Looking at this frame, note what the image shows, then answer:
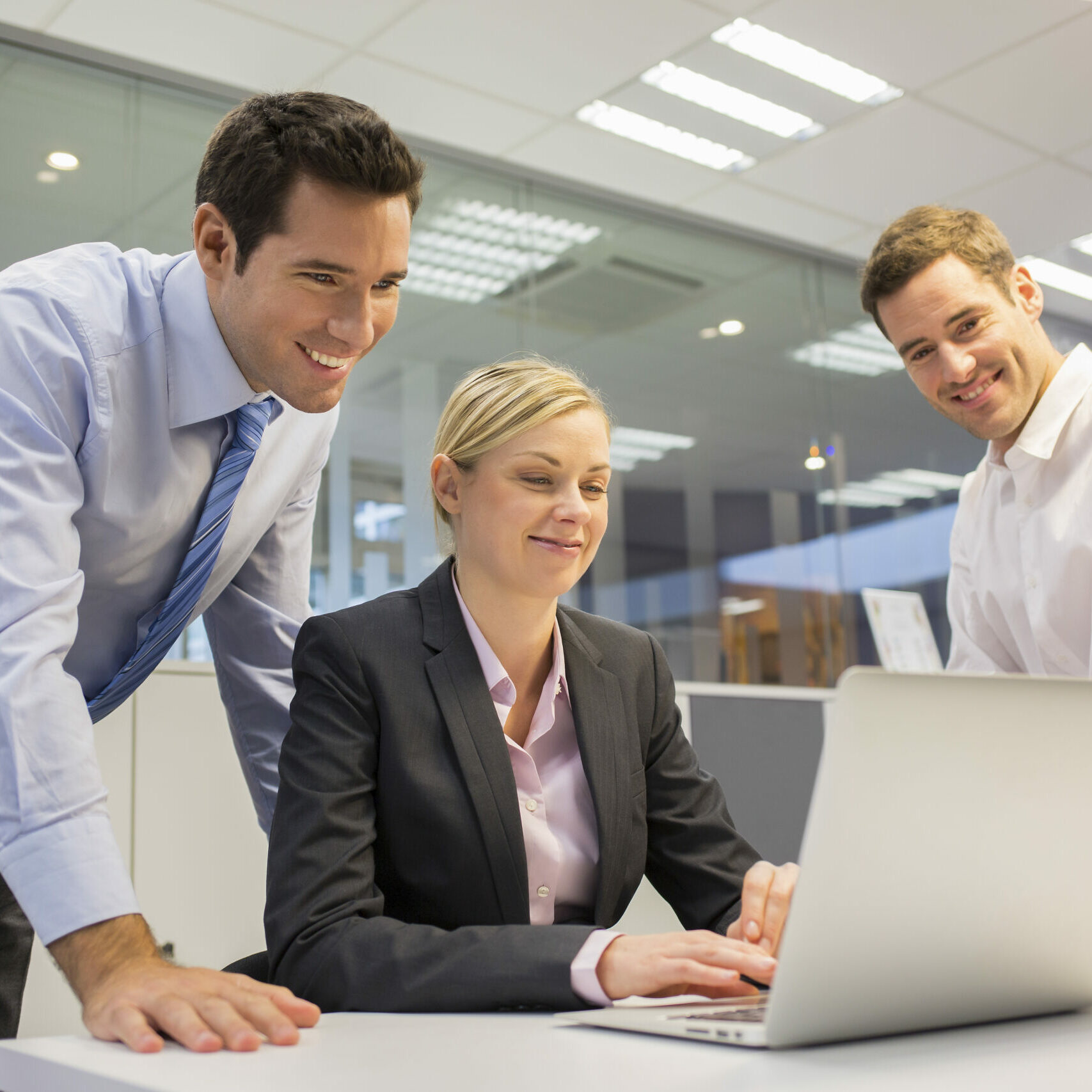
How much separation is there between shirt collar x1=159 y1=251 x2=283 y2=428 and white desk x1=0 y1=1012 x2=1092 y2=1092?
76 cm

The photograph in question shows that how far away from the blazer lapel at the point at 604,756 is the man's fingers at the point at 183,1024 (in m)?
0.56

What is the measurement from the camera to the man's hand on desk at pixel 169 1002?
0.74m

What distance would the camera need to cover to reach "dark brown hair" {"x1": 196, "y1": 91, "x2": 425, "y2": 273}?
1.31 m

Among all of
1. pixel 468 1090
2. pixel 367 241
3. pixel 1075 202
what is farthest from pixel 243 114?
pixel 1075 202

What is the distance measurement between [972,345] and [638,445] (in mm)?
2746

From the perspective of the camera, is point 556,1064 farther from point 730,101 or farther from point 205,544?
point 730,101

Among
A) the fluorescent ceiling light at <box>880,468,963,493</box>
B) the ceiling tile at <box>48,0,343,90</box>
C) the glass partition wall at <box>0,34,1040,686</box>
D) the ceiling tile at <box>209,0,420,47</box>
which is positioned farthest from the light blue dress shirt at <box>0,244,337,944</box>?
the fluorescent ceiling light at <box>880,468,963,493</box>

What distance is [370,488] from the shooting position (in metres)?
3.88

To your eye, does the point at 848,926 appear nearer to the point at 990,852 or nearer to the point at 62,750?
the point at 990,852

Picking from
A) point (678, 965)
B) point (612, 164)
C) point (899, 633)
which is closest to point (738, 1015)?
point (678, 965)

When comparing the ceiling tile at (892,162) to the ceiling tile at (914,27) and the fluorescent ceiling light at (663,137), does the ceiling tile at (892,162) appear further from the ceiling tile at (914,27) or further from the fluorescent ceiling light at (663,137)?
the ceiling tile at (914,27)

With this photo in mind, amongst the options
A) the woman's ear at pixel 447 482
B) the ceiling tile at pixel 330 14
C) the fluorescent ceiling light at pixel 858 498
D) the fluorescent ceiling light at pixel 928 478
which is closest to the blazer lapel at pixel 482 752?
the woman's ear at pixel 447 482

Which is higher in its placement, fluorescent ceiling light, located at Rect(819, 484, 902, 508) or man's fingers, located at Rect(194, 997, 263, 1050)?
fluorescent ceiling light, located at Rect(819, 484, 902, 508)

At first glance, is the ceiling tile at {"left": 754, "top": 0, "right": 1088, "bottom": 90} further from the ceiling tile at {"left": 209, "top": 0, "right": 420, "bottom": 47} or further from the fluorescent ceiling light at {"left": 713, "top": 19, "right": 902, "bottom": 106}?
the ceiling tile at {"left": 209, "top": 0, "right": 420, "bottom": 47}
